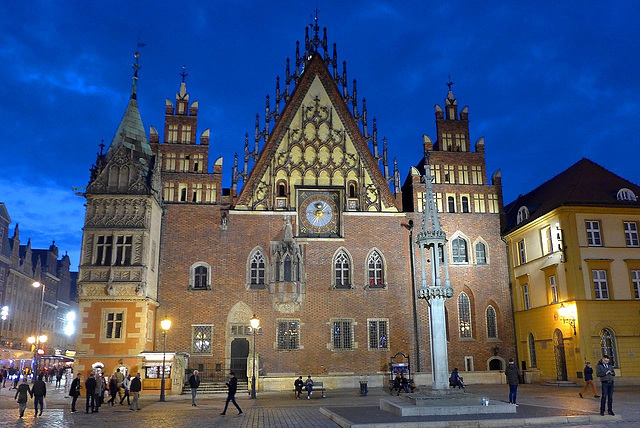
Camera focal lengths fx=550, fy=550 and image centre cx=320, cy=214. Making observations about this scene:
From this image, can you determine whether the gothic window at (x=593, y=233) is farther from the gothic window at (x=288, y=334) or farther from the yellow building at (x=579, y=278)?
the gothic window at (x=288, y=334)

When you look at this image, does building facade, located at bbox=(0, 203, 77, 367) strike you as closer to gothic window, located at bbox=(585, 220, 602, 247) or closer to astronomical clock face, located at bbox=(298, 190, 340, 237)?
astronomical clock face, located at bbox=(298, 190, 340, 237)

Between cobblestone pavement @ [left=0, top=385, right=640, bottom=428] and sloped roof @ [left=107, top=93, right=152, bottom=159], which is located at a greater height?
sloped roof @ [left=107, top=93, right=152, bottom=159]

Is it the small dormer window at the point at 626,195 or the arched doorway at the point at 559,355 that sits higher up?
the small dormer window at the point at 626,195

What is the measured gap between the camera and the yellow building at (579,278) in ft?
99.1

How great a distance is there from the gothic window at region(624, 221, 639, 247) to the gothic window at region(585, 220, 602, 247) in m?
1.76

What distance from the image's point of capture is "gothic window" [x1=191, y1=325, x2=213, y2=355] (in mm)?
32781

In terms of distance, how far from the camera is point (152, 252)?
32.4 m

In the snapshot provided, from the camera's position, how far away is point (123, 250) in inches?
1223

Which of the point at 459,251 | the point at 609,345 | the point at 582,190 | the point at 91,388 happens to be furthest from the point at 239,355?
the point at 582,190

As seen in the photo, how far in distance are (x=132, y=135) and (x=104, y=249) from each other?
25.8 feet

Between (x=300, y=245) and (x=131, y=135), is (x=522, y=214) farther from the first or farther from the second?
(x=131, y=135)

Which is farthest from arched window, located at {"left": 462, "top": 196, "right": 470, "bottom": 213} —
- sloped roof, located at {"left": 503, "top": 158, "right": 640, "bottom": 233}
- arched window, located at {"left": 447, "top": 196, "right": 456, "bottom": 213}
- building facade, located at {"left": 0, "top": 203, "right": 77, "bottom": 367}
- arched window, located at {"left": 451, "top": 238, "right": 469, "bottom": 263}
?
building facade, located at {"left": 0, "top": 203, "right": 77, "bottom": 367}

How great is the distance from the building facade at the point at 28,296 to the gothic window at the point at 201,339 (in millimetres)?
20501

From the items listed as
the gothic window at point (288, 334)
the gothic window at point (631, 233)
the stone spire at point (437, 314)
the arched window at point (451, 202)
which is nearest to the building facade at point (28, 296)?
the gothic window at point (288, 334)
